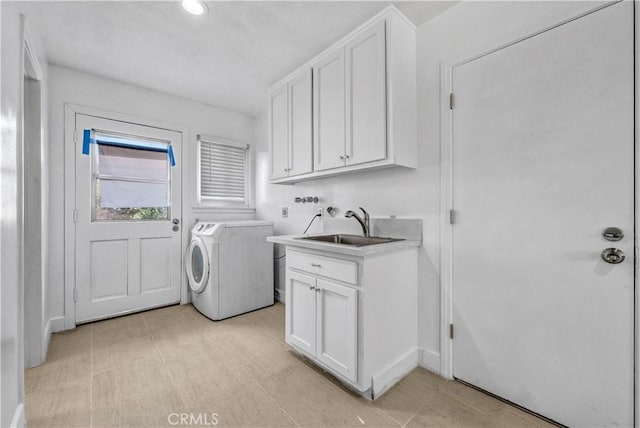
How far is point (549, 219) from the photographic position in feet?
4.68

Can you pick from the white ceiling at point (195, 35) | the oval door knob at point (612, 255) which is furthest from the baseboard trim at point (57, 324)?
the oval door knob at point (612, 255)

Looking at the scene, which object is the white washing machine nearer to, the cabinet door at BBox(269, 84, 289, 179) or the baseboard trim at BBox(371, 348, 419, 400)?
the cabinet door at BBox(269, 84, 289, 179)

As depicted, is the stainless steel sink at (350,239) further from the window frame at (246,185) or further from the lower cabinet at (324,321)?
the window frame at (246,185)

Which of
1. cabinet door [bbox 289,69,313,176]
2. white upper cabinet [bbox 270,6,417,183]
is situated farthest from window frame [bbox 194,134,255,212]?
white upper cabinet [bbox 270,6,417,183]

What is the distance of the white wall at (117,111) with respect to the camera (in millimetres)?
2494

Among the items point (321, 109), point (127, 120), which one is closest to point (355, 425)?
point (321, 109)

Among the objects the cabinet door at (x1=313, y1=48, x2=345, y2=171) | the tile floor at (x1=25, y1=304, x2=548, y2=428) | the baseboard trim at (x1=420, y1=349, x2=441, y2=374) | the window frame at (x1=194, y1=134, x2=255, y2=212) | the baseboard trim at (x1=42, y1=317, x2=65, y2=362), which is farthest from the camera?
the window frame at (x1=194, y1=134, x2=255, y2=212)

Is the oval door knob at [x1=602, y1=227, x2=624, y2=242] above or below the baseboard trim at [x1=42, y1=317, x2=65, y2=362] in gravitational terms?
above

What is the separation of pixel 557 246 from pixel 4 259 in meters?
2.55

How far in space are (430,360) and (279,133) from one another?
2.20 metres

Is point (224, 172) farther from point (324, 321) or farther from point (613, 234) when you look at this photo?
point (613, 234)

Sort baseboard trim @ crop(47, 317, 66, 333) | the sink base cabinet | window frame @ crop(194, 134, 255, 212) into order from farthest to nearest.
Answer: window frame @ crop(194, 134, 255, 212), baseboard trim @ crop(47, 317, 66, 333), the sink base cabinet

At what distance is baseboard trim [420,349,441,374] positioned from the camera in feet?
6.04

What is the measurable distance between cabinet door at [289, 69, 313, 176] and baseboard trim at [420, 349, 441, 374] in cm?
158
